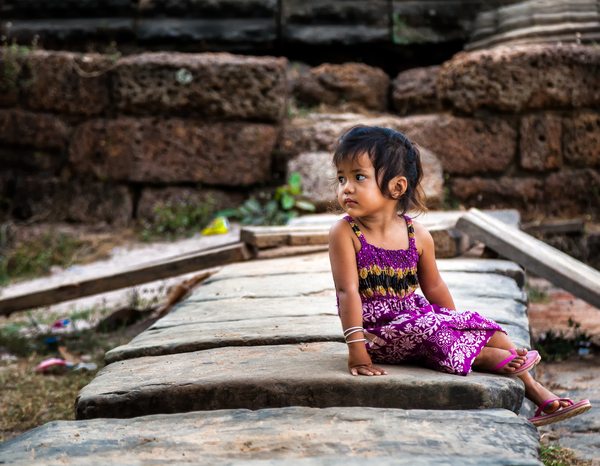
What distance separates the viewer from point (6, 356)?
3.29 m

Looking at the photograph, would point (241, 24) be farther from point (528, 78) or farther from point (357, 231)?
point (357, 231)

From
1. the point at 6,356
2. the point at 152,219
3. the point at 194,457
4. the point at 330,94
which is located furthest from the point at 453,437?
the point at 330,94

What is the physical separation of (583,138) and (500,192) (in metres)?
0.79

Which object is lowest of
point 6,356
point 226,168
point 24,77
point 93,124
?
point 6,356

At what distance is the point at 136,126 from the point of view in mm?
5062

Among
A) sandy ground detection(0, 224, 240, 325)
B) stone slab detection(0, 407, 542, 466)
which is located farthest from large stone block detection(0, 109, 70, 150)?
stone slab detection(0, 407, 542, 466)

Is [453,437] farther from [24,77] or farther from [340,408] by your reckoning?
[24,77]

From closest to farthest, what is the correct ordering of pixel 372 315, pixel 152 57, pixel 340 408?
pixel 340 408, pixel 372 315, pixel 152 57

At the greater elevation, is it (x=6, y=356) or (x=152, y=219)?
(x=152, y=219)

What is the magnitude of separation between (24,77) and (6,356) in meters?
2.80

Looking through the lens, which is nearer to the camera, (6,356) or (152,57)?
(6,356)

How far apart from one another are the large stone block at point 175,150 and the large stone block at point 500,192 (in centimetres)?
168

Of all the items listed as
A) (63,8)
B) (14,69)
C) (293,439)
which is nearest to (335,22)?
(63,8)

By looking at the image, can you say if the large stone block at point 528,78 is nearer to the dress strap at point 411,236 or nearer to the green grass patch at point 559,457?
the dress strap at point 411,236
